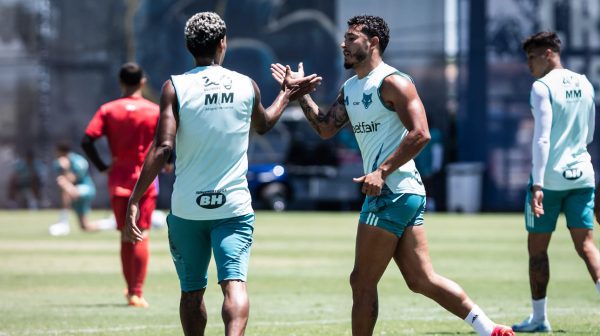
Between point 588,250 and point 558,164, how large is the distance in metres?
0.77

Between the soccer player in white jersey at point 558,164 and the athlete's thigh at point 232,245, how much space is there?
10.7 ft

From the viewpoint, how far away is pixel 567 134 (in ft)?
33.0

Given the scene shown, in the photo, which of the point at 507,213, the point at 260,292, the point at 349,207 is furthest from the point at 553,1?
the point at 260,292

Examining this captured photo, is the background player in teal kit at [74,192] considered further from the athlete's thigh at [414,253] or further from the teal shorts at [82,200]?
the athlete's thigh at [414,253]

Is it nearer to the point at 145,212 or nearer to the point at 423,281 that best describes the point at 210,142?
the point at 423,281

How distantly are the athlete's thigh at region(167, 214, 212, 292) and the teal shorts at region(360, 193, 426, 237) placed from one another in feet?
3.66

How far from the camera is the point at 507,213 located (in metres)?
35.7

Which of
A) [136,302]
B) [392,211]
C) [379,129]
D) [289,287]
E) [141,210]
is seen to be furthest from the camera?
[289,287]

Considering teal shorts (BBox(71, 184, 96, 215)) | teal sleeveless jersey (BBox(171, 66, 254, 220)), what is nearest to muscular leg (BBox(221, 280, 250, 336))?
teal sleeveless jersey (BBox(171, 66, 254, 220))

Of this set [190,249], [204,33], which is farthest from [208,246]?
[204,33]

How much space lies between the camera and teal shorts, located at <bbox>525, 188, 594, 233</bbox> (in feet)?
32.8

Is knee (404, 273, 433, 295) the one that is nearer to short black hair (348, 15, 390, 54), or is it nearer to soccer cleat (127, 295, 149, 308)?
short black hair (348, 15, 390, 54)

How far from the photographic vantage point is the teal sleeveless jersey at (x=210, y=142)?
24.6ft

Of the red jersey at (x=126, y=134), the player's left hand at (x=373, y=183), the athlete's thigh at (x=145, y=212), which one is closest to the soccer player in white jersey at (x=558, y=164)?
the player's left hand at (x=373, y=183)
